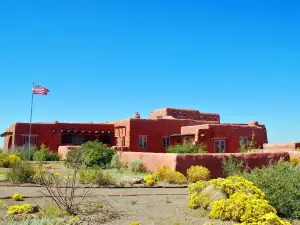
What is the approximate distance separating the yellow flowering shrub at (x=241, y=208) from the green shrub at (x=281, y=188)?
3.54 ft

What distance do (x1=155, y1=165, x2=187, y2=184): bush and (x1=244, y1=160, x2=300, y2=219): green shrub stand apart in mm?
4839

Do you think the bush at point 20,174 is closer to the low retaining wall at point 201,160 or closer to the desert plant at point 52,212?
the low retaining wall at point 201,160

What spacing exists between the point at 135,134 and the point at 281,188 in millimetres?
23908

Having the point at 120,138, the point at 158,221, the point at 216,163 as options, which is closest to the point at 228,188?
the point at 158,221

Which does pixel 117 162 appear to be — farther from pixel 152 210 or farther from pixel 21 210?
pixel 21 210

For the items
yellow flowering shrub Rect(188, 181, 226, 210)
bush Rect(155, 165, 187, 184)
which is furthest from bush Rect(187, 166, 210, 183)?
yellow flowering shrub Rect(188, 181, 226, 210)

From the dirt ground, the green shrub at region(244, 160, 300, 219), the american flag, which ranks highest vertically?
the american flag

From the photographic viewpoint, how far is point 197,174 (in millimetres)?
15430

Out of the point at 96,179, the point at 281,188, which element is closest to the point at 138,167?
the point at 96,179

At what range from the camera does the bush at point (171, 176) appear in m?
14.9

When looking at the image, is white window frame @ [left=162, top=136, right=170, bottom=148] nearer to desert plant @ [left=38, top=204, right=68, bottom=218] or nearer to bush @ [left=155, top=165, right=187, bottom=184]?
bush @ [left=155, top=165, right=187, bottom=184]

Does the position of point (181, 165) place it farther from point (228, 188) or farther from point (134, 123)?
point (134, 123)

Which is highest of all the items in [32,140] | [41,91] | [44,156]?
[41,91]

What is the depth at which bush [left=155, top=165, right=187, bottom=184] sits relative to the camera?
1492 centimetres
